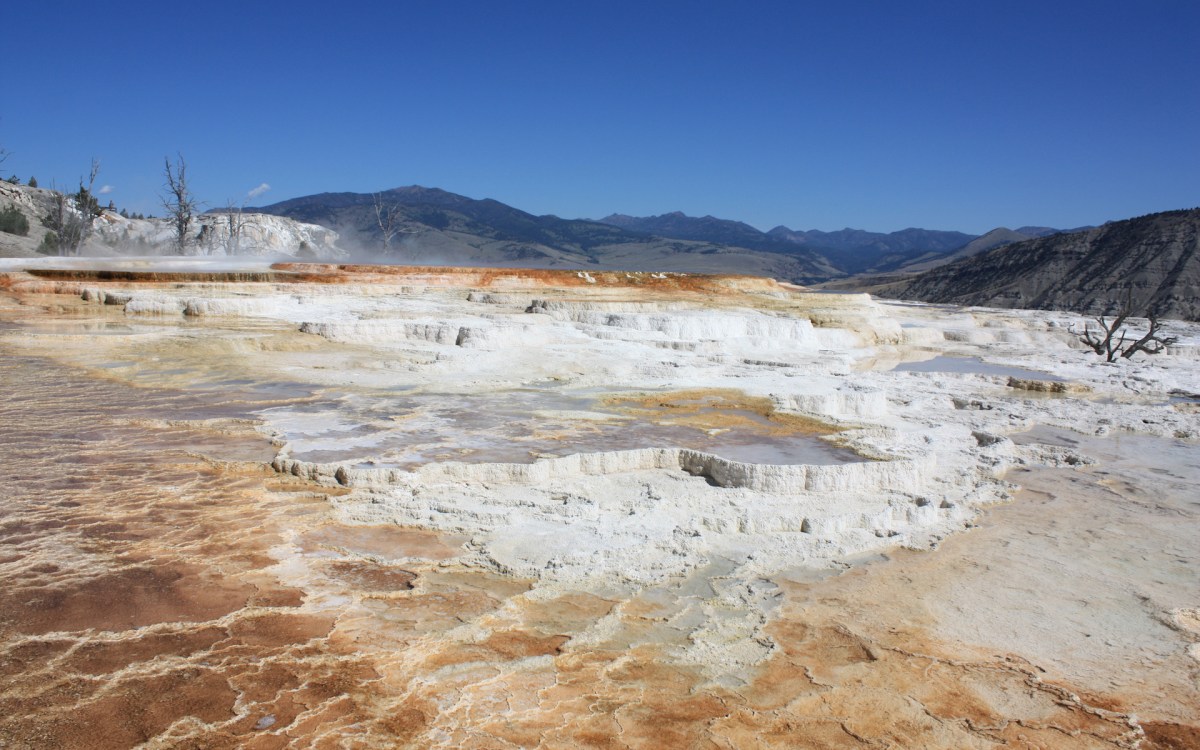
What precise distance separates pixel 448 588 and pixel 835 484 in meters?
2.48

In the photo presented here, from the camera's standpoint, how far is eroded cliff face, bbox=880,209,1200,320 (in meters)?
31.1

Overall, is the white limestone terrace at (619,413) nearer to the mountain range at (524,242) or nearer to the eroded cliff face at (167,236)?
the eroded cliff face at (167,236)

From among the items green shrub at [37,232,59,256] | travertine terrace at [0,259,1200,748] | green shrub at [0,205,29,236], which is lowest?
travertine terrace at [0,259,1200,748]

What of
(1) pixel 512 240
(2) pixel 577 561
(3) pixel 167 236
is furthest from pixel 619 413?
(1) pixel 512 240

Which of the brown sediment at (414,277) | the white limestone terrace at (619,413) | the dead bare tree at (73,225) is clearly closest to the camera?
the white limestone terrace at (619,413)

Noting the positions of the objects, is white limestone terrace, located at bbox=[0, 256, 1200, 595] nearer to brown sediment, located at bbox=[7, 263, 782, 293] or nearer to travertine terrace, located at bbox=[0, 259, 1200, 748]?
travertine terrace, located at bbox=[0, 259, 1200, 748]

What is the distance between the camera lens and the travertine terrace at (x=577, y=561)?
253 centimetres

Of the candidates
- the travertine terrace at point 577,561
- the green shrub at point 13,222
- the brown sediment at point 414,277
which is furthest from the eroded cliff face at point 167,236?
the travertine terrace at point 577,561

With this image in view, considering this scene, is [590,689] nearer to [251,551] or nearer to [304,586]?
[304,586]

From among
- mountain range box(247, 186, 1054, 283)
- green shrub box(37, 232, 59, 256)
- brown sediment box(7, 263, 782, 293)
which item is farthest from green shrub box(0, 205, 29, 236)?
mountain range box(247, 186, 1054, 283)

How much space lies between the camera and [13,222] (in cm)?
2941

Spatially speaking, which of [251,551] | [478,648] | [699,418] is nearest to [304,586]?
[251,551]

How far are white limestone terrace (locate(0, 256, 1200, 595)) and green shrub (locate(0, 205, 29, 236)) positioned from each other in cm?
2084

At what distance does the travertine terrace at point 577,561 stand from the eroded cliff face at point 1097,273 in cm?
2790
